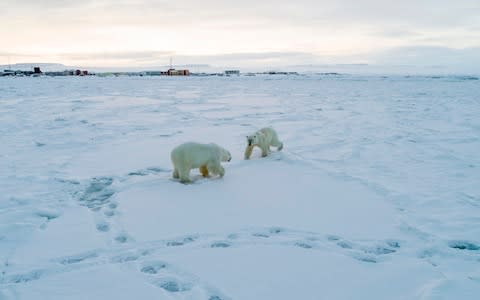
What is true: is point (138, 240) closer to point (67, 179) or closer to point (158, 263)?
point (158, 263)

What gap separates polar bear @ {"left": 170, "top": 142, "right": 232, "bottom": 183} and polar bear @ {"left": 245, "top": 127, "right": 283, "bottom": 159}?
1.04m

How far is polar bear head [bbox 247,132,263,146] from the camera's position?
687 centimetres

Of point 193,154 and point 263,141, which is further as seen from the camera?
point 263,141

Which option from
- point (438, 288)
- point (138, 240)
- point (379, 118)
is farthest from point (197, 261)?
point (379, 118)

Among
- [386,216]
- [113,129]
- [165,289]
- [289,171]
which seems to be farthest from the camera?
[113,129]

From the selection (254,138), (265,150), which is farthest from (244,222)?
(265,150)

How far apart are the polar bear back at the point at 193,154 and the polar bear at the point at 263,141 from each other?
119 cm

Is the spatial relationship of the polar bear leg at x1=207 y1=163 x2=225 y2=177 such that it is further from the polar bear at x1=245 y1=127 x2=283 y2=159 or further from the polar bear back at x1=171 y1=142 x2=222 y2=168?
the polar bear at x1=245 y1=127 x2=283 y2=159

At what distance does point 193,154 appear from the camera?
5.64m

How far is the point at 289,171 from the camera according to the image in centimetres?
661

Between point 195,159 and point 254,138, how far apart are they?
161 cm

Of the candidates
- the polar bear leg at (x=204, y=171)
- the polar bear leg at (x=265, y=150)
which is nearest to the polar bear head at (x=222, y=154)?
the polar bear leg at (x=204, y=171)

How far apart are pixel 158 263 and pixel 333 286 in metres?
1.52

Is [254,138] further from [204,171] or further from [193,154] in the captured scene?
[193,154]
